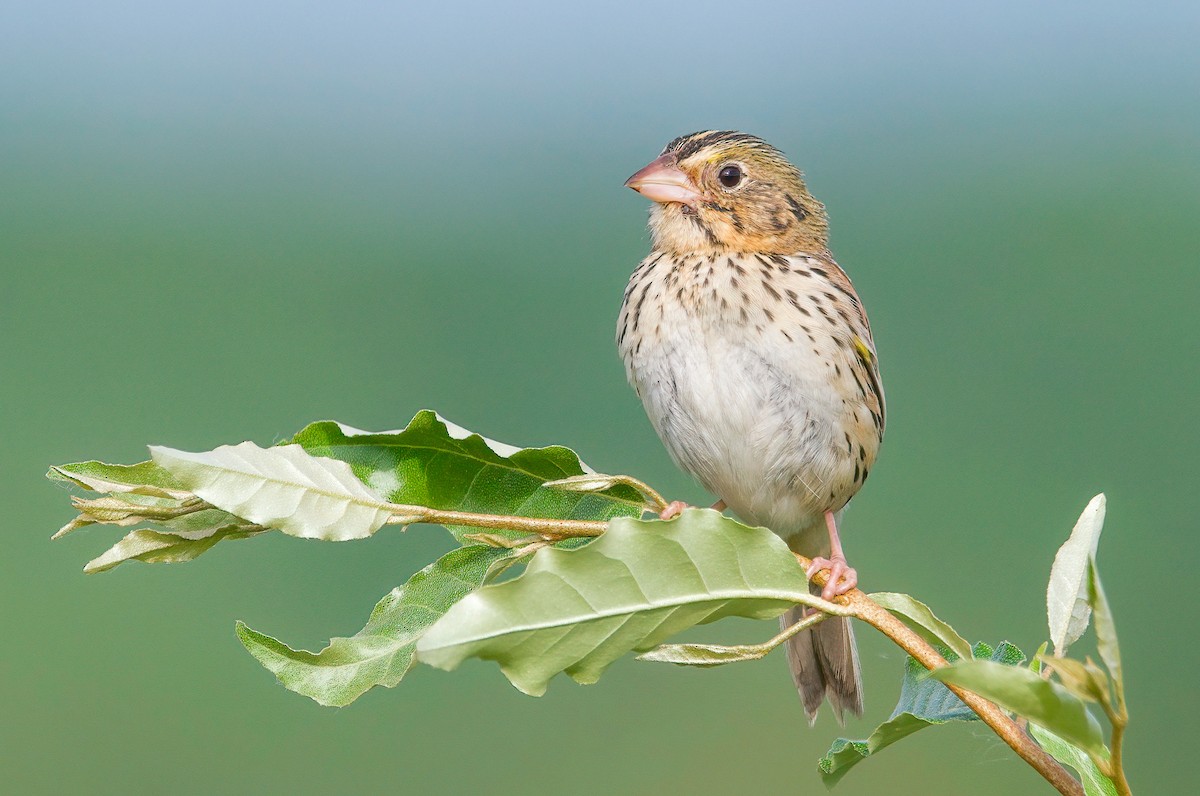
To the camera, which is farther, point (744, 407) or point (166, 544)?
point (744, 407)

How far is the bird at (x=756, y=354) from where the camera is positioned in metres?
2.48

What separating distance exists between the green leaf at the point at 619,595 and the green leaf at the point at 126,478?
0.44 m

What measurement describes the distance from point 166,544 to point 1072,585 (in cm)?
102

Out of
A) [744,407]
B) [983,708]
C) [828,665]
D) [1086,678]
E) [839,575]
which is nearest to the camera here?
[1086,678]

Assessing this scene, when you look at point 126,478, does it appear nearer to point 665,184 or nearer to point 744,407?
point 744,407

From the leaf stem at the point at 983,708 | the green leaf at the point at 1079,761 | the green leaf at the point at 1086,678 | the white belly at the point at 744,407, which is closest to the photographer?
the green leaf at the point at 1086,678

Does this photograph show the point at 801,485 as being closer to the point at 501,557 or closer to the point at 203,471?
Result: the point at 501,557

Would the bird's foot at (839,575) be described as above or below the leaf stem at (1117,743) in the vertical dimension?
below

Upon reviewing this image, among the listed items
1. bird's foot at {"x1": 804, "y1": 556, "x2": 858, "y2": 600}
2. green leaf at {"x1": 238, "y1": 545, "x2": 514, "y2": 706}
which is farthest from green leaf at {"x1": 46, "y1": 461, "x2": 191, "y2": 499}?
bird's foot at {"x1": 804, "y1": 556, "x2": 858, "y2": 600}

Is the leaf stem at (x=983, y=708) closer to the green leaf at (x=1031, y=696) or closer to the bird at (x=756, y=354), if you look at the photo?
the green leaf at (x=1031, y=696)

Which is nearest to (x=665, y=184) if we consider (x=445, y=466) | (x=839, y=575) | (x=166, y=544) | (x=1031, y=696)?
(x=839, y=575)

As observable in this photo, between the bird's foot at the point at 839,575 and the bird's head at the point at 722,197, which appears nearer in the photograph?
the bird's foot at the point at 839,575

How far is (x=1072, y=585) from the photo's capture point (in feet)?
4.37

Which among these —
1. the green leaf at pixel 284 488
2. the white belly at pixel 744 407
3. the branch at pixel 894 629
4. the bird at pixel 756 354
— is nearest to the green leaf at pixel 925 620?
the branch at pixel 894 629
